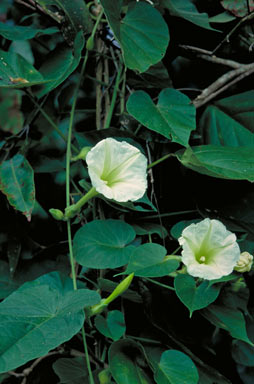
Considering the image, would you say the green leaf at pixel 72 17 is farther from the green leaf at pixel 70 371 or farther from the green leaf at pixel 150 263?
the green leaf at pixel 70 371

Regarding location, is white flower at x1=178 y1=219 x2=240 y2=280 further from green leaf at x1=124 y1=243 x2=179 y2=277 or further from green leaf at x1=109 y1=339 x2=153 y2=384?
green leaf at x1=109 y1=339 x2=153 y2=384

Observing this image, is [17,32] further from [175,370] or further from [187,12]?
[175,370]

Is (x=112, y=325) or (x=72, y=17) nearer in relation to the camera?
(x=112, y=325)

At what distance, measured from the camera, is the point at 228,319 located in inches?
30.2

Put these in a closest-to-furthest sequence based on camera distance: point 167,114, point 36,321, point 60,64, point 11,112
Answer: point 36,321
point 167,114
point 60,64
point 11,112

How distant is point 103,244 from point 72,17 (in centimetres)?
50

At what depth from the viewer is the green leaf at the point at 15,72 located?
0.78m

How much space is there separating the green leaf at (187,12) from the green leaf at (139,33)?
110mm

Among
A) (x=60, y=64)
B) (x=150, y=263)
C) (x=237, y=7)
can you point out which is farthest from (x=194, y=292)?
(x=237, y=7)

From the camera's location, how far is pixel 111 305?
0.91 meters

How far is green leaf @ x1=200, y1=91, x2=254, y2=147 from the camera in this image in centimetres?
95

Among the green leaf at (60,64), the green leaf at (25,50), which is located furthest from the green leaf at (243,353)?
the green leaf at (25,50)

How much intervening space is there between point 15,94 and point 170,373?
0.85 m

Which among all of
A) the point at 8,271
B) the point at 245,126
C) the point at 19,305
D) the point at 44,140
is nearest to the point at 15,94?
the point at 44,140
